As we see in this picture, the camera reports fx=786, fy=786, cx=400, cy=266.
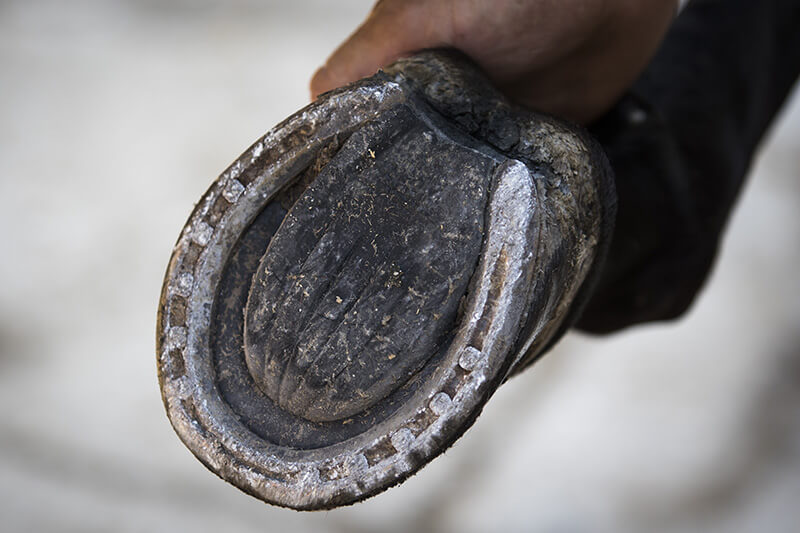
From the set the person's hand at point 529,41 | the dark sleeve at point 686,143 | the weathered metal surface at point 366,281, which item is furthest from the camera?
the dark sleeve at point 686,143

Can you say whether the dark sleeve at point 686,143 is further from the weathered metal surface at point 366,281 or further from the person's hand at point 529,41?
A: the weathered metal surface at point 366,281

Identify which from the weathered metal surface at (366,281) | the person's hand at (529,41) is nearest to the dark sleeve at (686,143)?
the person's hand at (529,41)

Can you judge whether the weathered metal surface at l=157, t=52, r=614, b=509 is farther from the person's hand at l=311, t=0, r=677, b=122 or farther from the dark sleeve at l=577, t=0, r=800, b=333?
the dark sleeve at l=577, t=0, r=800, b=333

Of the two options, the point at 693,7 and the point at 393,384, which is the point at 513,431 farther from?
the point at 393,384

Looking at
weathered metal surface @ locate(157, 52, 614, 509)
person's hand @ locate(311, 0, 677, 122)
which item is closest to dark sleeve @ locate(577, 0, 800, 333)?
person's hand @ locate(311, 0, 677, 122)

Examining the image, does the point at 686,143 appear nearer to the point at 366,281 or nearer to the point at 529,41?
the point at 529,41

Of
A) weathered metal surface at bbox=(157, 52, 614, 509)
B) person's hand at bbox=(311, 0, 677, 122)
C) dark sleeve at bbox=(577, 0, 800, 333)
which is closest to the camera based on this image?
weathered metal surface at bbox=(157, 52, 614, 509)

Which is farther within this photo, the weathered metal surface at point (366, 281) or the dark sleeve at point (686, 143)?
the dark sleeve at point (686, 143)
